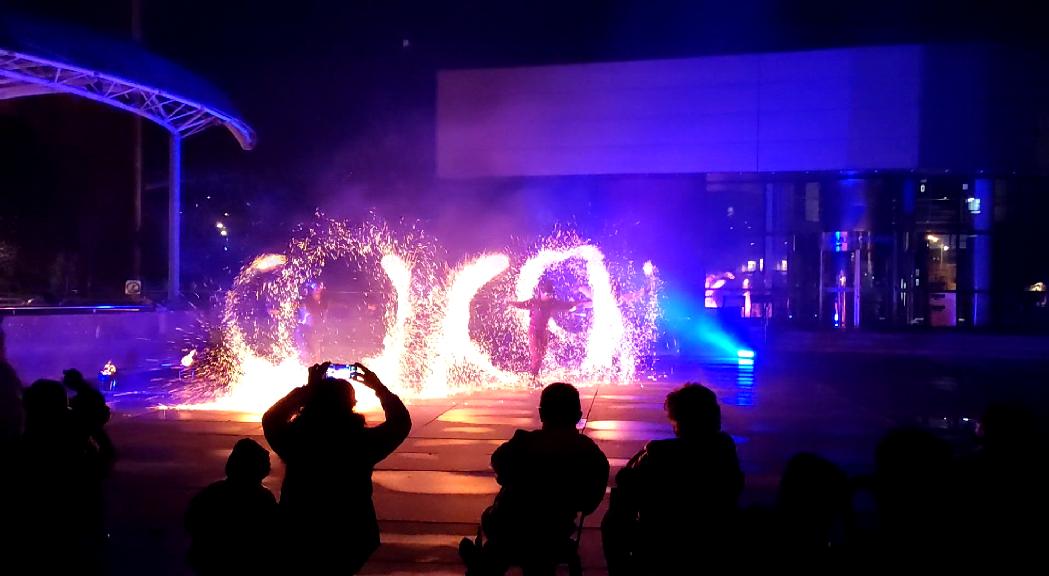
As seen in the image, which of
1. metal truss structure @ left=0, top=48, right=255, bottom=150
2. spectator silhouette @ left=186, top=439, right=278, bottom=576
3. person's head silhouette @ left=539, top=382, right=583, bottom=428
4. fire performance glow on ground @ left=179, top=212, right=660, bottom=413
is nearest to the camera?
spectator silhouette @ left=186, top=439, right=278, bottom=576

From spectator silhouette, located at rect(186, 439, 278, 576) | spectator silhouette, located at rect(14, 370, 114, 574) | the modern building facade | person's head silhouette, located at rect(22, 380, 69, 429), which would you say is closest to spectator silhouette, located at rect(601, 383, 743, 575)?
spectator silhouette, located at rect(186, 439, 278, 576)

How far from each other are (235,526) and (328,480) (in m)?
0.45

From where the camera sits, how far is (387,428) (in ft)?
11.7

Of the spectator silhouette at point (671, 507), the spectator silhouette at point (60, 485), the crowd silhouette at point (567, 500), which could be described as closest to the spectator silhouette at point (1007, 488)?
the crowd silhouette at point (567, 500)

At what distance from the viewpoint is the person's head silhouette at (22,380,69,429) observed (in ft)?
12.0

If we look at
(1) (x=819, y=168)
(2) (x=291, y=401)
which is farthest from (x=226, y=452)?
(1) (x=819, y=168)

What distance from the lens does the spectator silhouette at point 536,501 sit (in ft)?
11.7

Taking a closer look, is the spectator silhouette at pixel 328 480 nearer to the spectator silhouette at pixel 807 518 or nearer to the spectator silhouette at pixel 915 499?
the spectator silhouette at pixel 807 518

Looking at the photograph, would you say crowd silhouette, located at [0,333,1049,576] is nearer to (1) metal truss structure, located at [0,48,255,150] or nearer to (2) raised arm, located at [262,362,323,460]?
(2) raised arm, located at [262,362,323,460]

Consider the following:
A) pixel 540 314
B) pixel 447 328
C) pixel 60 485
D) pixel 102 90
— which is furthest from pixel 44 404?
pixel 447 328

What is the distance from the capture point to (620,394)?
12852 millimetres

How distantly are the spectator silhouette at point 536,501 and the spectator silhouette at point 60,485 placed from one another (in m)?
1.78

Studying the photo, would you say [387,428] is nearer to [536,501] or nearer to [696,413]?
[536,501]

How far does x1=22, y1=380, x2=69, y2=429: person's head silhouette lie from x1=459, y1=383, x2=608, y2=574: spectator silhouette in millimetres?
1977
